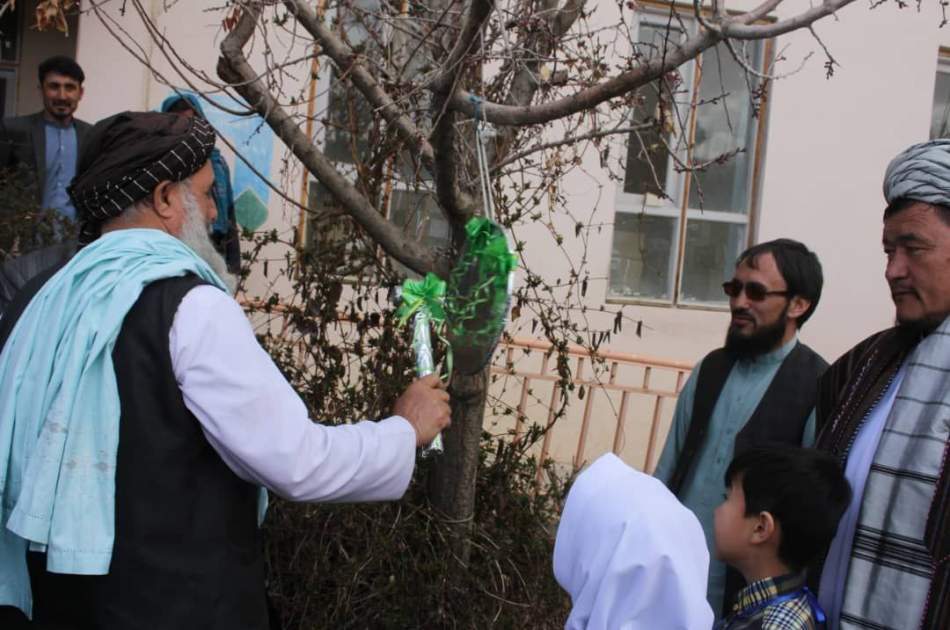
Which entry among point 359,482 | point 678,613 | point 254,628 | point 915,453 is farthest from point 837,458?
point 254,628

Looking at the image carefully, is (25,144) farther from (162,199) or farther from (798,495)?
(798,495)

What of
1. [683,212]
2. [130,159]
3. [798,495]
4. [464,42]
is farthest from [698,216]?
[130,159]

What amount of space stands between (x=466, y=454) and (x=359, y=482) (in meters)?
1.28

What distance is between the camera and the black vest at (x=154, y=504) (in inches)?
74.7

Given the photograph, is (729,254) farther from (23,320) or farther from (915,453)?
(23,320)

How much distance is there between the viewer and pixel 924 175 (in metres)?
2.16

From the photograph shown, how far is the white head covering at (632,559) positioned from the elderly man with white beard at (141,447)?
1.59 feet

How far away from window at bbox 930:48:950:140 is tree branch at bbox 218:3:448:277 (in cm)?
587

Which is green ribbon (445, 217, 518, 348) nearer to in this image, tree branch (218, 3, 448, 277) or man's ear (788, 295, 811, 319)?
tree branch (218, 3, 448, 277)

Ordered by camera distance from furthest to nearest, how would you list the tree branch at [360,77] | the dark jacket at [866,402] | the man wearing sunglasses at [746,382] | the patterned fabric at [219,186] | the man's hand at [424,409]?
the patterned fabric at [219,186] < the man wearing sunglasses at [746,382] < the tree branch at [360,77] < the man's hand at [424,409] < the dark jacket at [866,402]

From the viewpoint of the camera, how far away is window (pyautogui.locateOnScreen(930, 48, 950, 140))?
25.1 ft

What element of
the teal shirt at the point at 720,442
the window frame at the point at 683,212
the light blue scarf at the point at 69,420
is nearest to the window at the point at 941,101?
the window frame at the point at 683,212

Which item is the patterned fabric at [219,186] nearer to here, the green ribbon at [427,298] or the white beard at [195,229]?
the green ribbon at [427,298]

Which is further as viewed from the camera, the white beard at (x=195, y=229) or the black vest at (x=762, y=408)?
the black vest at (x=762, y=408)
